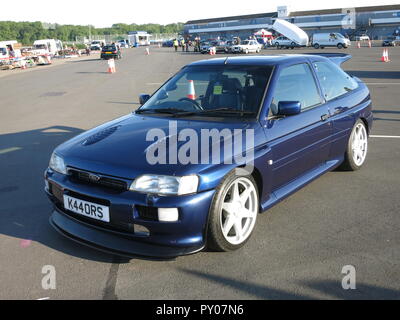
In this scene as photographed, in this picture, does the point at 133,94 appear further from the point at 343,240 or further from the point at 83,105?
the point at 343,240

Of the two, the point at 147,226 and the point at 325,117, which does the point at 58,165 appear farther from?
the point at 325,117

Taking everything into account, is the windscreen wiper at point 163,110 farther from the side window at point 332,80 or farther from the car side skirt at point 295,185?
the side window at point 332,80

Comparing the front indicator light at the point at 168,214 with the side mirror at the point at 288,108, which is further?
the side mirror at the point at 288,108

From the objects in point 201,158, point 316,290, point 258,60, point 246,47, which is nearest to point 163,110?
point 258,60

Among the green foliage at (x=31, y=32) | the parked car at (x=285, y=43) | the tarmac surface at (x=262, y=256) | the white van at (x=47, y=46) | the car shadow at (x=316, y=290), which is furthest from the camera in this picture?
the green foliage at (x=31, y=32)

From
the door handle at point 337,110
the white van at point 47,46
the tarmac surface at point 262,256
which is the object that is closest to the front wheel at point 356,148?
the tarmac surface at point 262,256

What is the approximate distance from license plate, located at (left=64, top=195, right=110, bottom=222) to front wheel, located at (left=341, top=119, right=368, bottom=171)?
3298 millimetres

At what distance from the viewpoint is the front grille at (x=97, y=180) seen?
9.62 feet

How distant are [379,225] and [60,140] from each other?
18.7 feet

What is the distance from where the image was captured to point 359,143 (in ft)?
17.1

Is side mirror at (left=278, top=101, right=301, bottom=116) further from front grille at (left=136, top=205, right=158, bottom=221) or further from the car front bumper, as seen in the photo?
front grille at (left=136, top=205, right=158, bottom=221)

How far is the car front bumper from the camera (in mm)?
2816

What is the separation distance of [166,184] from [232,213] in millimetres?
705
